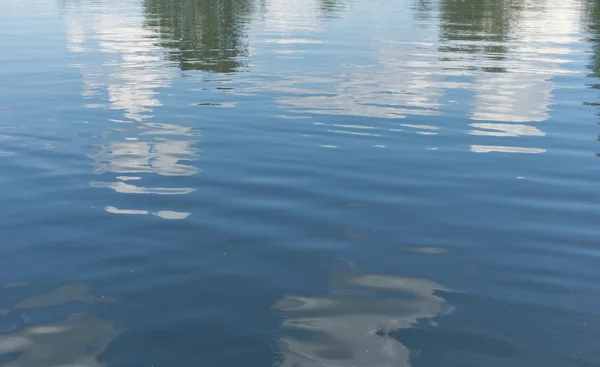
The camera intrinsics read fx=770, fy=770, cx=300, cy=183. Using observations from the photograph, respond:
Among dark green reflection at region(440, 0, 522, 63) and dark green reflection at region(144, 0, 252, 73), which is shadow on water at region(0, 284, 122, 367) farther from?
dark green reflection at region(440, 0, 522, 63)

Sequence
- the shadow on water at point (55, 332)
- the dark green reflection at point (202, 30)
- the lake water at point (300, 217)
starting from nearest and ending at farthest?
the shadow on water at point (55, 332)
the lake water at point (300, 217)
the dark green reflection at point (202, 30)

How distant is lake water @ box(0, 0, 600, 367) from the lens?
29.1 ft

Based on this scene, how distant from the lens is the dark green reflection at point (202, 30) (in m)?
33.9

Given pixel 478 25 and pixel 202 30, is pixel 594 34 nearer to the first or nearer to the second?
pixel 478 25

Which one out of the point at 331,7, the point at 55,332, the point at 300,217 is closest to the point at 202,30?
the point at 331,7

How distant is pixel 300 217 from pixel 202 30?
3723cm

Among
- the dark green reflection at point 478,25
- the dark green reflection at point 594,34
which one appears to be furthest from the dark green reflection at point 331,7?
the dark green reflection at point 594,34

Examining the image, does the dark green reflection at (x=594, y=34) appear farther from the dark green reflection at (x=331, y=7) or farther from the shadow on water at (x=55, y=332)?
the dark green reflection at (x=331, y=7)

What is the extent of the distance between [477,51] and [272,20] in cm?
2331

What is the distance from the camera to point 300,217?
12961 mm

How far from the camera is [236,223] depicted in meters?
12.7

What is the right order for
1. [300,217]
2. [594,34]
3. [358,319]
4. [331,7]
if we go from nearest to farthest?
[358,319] < [300,217] < [594,34] < [331,7]

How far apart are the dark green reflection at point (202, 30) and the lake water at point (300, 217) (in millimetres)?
3624

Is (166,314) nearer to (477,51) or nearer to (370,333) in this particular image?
(370,333)
